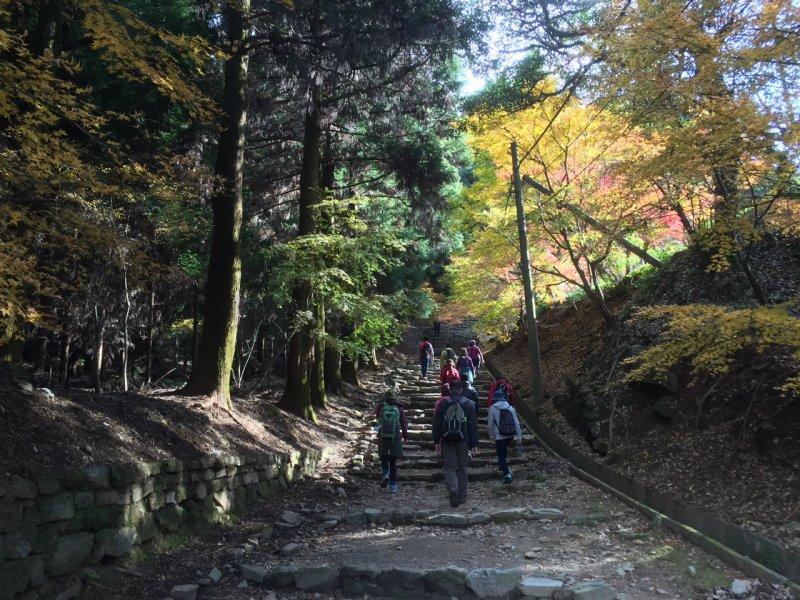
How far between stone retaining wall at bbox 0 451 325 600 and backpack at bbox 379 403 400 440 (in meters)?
2.95

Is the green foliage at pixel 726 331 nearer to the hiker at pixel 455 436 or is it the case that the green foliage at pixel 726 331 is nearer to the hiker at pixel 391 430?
the hiker at pixel 455 436

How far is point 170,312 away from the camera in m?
16.8

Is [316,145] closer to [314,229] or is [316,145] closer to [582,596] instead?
[314,229]

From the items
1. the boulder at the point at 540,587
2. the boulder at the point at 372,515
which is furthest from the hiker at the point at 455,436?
the boulder at the point at 540,587

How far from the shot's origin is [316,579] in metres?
5.09

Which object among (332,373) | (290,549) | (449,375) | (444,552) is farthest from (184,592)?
(332,373)

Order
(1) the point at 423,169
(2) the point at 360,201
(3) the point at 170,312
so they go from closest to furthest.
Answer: (2) the point at 360,201 → (1) the point at 423,169 → (3) the point at 170,312

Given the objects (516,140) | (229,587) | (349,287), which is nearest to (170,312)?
(349,287)

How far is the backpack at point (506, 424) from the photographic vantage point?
8578 mm

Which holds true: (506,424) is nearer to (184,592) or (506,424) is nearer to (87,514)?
(184,592)

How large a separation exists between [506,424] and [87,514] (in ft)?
19.1

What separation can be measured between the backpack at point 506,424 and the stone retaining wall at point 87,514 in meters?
4.18

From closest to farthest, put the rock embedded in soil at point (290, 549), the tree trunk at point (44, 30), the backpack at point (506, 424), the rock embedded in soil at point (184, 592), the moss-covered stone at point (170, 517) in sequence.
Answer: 1. the rock embedded in soil at point (184, 592)
2. the moss-covered stone at point (170, 517)
3. the rock embedded in soil at point (290, 549)
4. the tree trunk at point (44, 30)
5. the backpack at point (506, 424)

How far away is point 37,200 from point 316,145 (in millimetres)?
7883
